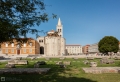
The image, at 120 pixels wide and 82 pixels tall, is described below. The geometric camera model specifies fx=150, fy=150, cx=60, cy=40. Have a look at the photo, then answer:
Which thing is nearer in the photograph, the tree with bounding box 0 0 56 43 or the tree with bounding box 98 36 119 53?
the tree with bounding box 0 0 56 43

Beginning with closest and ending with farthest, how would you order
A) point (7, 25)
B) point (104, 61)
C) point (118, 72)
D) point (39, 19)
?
point (7, 25), point (39, 19), point (118, 72), point (104, 61)

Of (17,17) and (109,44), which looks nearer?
(17,17)

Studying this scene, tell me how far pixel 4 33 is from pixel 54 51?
6497 cm

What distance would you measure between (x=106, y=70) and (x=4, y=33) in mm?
7324

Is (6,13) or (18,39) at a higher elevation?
(6,13)

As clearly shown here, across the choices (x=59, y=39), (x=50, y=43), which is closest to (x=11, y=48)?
(x=50, y=43)

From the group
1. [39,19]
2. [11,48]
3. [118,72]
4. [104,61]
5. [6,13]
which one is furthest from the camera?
[11,48]

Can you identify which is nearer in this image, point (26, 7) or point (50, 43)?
point (26, 7)

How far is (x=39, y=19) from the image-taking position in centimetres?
735

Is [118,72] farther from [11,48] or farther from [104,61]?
[11,48]

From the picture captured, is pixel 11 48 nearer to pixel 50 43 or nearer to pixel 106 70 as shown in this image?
pixel 50 43

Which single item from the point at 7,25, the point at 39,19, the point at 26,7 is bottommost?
the point at 7,25

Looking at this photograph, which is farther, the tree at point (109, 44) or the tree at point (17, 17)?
the tree at point (109, 44)

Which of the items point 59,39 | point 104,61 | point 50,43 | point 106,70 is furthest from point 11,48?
point 106,70
